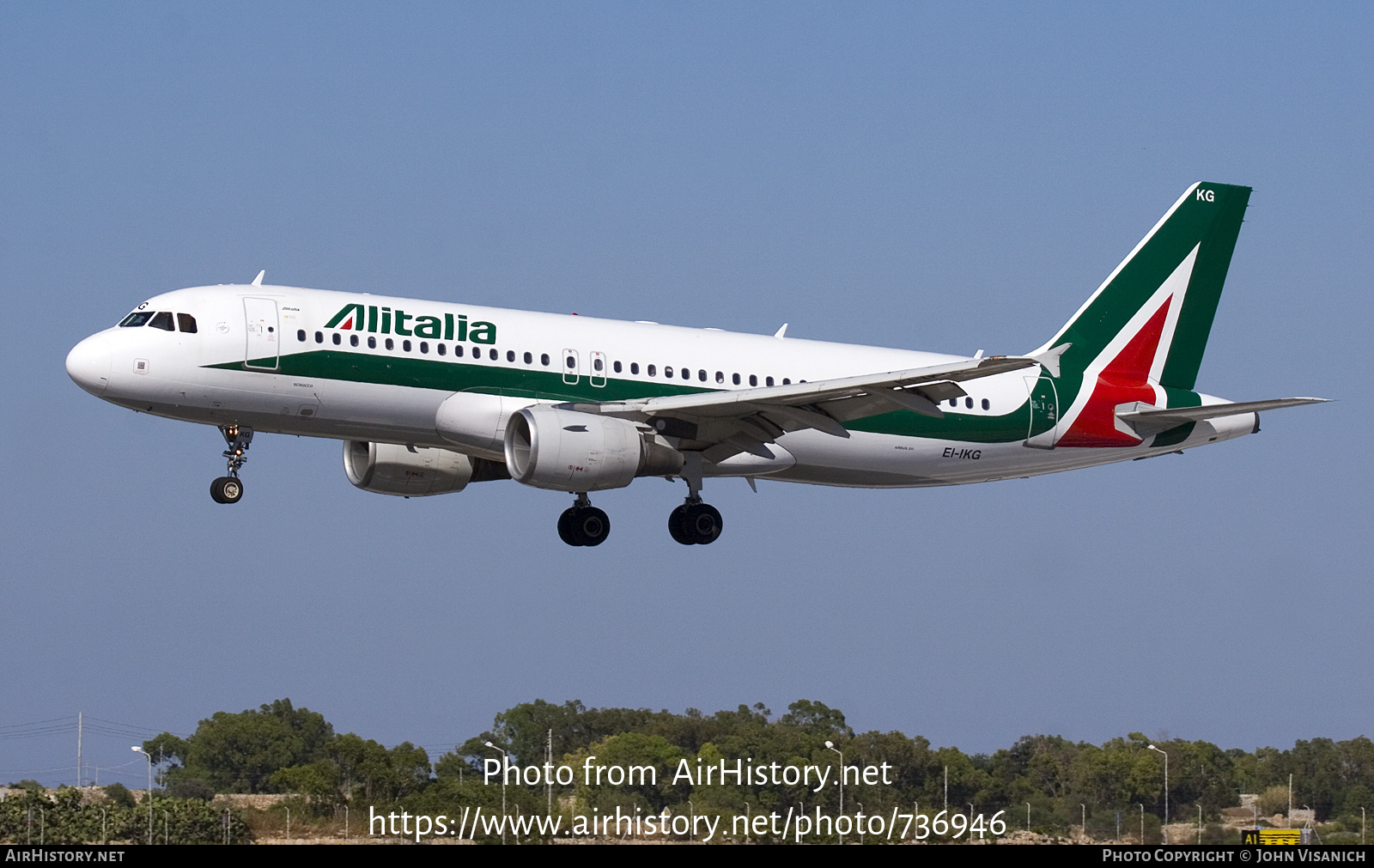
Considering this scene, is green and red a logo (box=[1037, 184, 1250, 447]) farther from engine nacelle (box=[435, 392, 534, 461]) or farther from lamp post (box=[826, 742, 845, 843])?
engine nacelle (box=[435, 392, 534, 461])

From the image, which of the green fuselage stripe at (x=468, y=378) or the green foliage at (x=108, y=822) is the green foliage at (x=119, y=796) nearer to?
the green foliage at (x=108, y=822)

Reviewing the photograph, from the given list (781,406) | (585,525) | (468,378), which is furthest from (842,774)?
(468,378)

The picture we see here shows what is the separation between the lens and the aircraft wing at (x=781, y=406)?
1524 inches

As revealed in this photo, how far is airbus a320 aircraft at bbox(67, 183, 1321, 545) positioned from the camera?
127ft

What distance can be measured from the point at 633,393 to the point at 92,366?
1084cm

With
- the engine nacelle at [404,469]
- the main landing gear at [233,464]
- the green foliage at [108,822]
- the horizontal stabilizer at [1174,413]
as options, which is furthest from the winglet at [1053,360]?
the green foliage at [108,822]

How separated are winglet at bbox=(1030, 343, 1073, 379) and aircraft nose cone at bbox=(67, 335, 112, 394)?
18.5m

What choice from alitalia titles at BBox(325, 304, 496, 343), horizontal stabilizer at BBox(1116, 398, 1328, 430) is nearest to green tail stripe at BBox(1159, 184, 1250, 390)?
horizontal stabilizer at BBox(1116, 398, 1328, 430)

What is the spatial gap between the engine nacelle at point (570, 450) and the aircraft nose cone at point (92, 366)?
7876 millimetres

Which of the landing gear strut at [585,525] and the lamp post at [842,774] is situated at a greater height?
the landing gear strut at [585,525]

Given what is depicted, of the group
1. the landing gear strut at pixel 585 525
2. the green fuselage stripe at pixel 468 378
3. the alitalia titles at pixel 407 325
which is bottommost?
the landing gear strut at pixel 585 525

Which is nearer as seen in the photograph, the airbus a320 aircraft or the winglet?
the airbus a320 aircraft

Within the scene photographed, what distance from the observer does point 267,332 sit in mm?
38750

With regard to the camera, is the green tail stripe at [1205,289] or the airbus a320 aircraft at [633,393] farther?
the green tail stripe at [1205,289]
